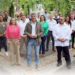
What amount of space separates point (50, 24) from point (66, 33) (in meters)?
4.14

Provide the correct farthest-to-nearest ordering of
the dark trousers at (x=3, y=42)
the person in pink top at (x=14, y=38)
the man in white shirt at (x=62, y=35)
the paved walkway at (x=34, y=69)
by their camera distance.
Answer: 1. the dark trousers at (x=3, y=42)
2. the person in pink top at (x=14, y=38)
3. the man in white shirt at (x=62, y=35)
4. the paved walkway at (x=34, y=69)

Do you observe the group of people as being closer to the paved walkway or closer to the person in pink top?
the person in pink top

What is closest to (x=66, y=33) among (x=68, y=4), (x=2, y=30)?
(x=2, y=30)

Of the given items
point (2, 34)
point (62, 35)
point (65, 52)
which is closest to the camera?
A: point (62, 35)

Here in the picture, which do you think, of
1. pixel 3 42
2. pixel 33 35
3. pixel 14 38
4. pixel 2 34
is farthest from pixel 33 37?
pixel 3 42

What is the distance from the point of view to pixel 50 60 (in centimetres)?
1670

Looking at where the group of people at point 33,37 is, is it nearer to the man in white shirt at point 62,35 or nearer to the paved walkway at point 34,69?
the man in white shirt at point 62,35

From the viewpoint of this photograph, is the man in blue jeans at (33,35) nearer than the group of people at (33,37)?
No

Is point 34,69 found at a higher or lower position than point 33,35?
lower

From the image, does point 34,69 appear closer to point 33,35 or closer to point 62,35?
point 33,35

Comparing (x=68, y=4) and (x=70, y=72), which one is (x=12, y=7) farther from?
(x=70, y=72)

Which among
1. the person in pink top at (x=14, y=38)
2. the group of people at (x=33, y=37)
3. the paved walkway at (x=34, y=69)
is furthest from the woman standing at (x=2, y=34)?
the person in pink top at (x=14, y=38)

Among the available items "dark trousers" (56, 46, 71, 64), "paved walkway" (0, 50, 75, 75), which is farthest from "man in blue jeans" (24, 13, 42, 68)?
"dark trousers" (56, 46, 71, 64)

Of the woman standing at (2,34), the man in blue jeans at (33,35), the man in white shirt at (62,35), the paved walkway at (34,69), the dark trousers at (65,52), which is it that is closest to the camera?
the paved walkway at (34,69)
